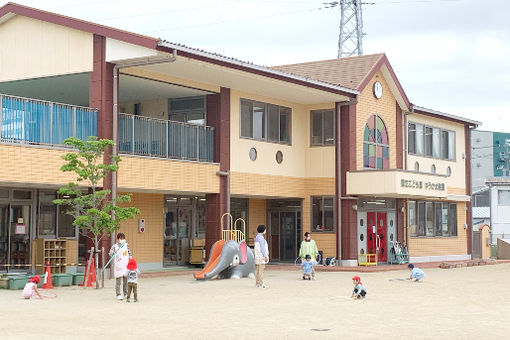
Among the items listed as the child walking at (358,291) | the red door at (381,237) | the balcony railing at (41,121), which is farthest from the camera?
the red door at (381,237)

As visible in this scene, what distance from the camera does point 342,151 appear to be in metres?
32.6

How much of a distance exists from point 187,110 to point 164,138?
2.74m

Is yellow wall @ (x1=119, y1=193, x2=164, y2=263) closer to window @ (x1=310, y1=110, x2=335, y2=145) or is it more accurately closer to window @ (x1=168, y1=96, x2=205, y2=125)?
window @ (x1=168, y1=96, x2=205, y2=125)

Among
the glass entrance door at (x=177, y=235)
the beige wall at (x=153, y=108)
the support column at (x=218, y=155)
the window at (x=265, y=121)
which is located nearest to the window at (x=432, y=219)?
the window at (x=265, y=121)

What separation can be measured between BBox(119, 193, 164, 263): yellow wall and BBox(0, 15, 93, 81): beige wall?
5.80 meters

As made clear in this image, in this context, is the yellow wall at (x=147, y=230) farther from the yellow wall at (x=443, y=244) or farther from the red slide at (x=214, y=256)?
the yellow wall at (x=443, y=244)

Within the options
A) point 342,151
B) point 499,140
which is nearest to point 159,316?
point 342,151

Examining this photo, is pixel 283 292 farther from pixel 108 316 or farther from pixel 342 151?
pixel 342 151

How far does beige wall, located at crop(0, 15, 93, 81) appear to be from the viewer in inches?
973

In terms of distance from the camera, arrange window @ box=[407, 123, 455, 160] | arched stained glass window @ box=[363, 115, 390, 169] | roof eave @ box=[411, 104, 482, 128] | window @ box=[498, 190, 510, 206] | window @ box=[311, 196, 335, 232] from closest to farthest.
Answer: window @ box=[311, 196, 335, 232]
arched stained glass window @ box=[363, 115, 390, 169]
roof eave @ box=[411, 104, 482, 128]
window @ box=[407, 123, 455, 160]
window @ box=[498, 190, 510, 206]

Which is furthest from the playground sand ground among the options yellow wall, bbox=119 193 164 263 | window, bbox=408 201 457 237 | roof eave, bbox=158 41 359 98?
window, bbox=408 201 457 237

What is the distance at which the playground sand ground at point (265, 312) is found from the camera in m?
13.0

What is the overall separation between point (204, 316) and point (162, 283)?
8.35m

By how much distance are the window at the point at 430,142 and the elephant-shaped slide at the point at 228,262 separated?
14.0 m
